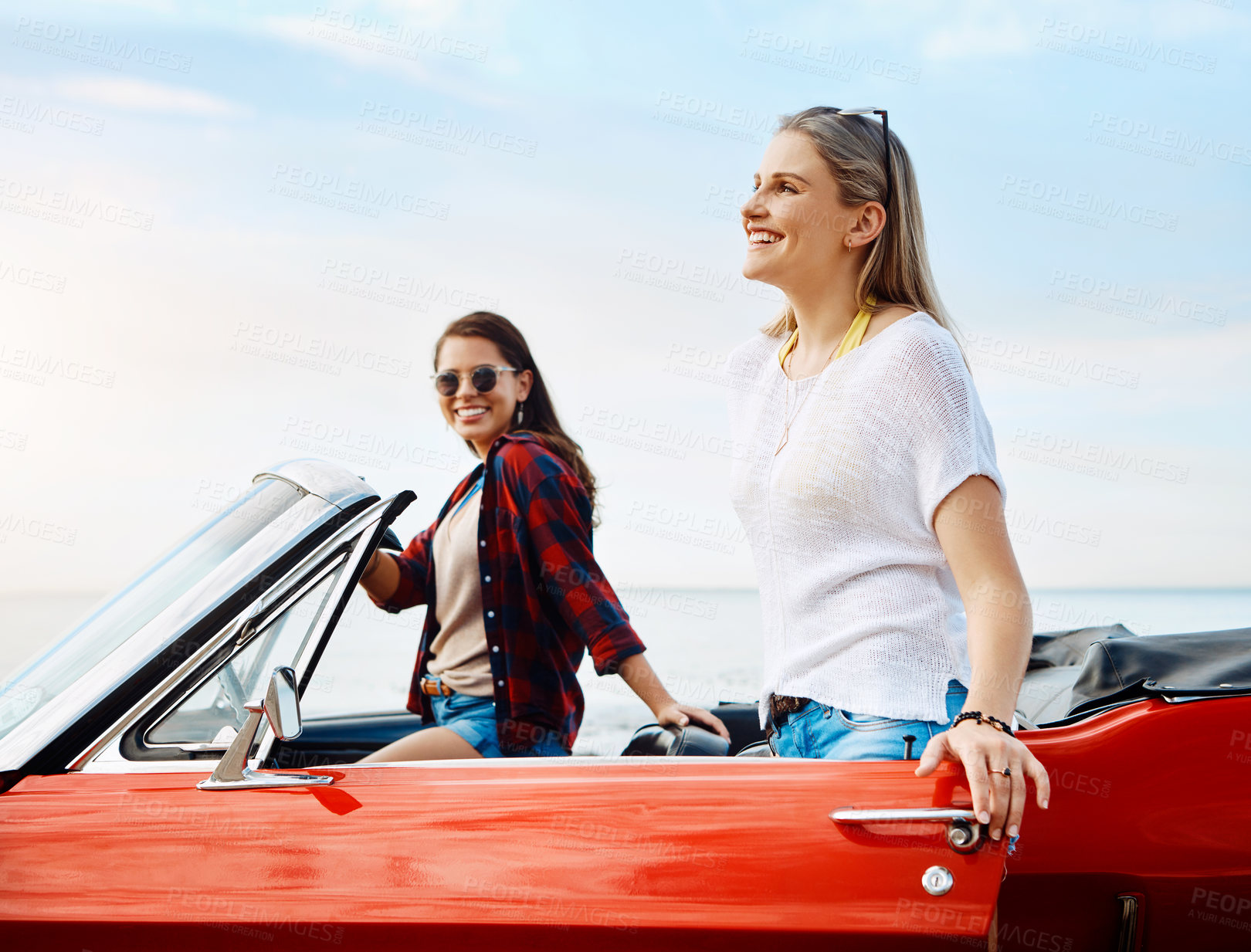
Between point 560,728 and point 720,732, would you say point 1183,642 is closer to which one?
point 720,732

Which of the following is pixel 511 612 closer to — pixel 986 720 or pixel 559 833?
pixel 559 833

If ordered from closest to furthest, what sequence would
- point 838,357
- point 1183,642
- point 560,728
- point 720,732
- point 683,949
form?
point 683,949 < point 838,357 < point 1183,642 < point 720,732 < point 560,728

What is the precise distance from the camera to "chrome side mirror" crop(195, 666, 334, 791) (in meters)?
1.49

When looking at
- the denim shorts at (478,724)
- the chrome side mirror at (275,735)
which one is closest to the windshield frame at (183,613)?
the chrome side mirror at (275,735)

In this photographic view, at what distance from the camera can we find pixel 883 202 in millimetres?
1732

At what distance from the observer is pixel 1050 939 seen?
1492mm

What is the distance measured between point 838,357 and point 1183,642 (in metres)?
0.87

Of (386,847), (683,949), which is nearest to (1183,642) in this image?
(683,949)

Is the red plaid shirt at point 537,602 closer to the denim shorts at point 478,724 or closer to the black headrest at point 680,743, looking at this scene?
the denim shorts at point 478,724

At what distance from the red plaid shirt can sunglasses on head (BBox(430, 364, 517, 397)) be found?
0.25 metres

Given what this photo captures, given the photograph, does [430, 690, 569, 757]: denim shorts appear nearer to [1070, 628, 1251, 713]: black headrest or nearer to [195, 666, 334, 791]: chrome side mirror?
A: [195, 666, 334, 791]: chrome side mirror

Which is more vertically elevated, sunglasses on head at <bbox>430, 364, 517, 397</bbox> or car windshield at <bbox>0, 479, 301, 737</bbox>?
sunglasses on head at <bbox>430, 364, 517, 397</bbox>

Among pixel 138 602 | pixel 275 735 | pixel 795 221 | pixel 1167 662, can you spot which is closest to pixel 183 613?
pixel 138 602

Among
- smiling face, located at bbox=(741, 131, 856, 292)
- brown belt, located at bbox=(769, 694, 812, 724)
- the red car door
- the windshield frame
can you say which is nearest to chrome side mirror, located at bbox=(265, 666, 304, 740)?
the red car door
